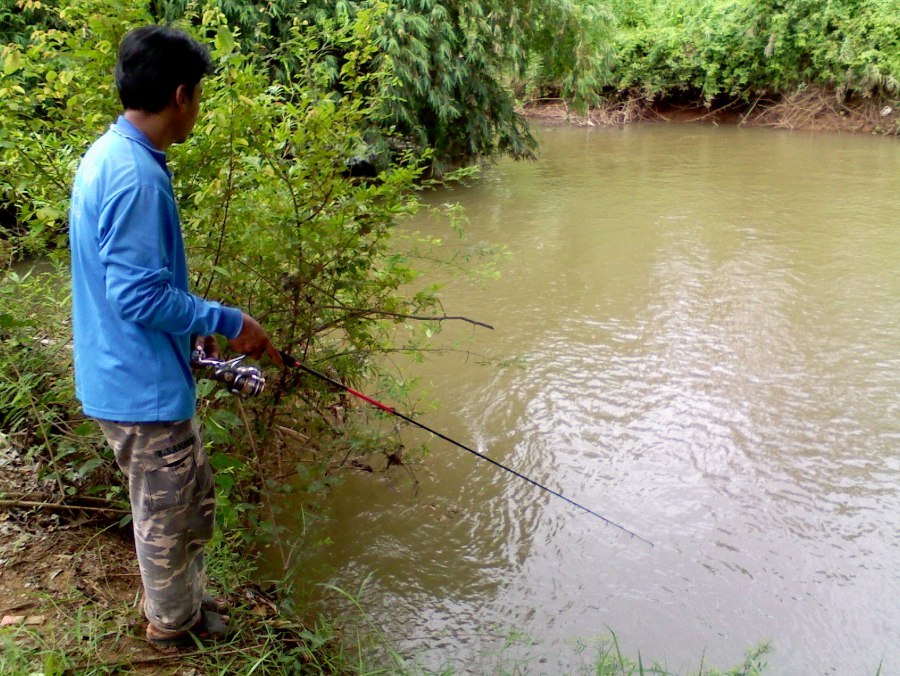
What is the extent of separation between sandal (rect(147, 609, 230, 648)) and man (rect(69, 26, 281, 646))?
105 mm

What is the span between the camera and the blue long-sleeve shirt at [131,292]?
5.82 feet

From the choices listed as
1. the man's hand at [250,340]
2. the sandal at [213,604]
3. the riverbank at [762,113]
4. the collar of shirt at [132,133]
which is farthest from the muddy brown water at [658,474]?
the riverbank at [762,113]

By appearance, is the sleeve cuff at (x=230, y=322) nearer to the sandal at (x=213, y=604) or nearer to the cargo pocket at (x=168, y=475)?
the cargo pocket at (x=168, y=475)

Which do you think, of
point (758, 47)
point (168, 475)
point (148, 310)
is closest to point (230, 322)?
point (148, 310)

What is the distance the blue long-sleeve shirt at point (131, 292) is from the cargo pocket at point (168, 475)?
0.11 m

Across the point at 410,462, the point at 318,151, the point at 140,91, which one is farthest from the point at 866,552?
the point at 140,91

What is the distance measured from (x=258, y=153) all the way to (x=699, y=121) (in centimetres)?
1758

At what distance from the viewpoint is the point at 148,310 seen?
1789 millimetres

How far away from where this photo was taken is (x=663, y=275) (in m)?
6.99

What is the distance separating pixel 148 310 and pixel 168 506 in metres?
0.57

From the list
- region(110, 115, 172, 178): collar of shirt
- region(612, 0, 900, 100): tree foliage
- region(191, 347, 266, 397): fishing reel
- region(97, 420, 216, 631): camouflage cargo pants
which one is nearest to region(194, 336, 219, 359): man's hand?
region(191, 347, 266, 397): fishing reel

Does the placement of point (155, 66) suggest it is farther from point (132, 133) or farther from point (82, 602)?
point (82, 602)

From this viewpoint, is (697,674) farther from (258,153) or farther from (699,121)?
(699,121)

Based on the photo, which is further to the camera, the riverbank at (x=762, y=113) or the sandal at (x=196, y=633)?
the riverbank at (x=762, y=113)
